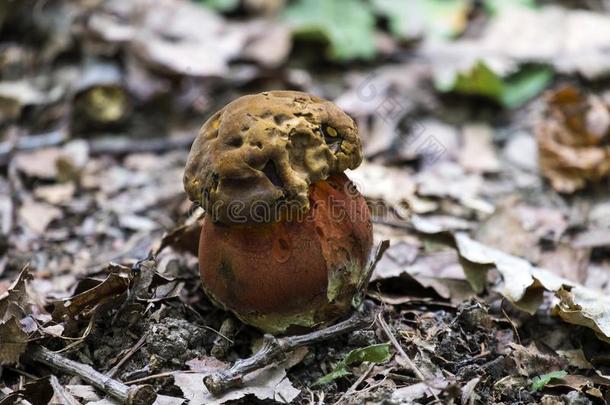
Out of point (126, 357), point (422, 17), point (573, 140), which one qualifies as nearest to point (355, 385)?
point (126, 357)

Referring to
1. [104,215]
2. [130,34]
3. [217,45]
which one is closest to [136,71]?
[130,34]

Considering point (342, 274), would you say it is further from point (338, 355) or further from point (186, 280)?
point (186, 280)

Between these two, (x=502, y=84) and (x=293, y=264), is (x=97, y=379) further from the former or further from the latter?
(x=502, y=84)

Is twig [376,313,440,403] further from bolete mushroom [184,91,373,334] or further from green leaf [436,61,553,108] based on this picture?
green leaf [436,61,553,108]

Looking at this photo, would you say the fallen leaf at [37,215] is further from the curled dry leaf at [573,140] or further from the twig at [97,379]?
the curled dry leaf at [573,140]

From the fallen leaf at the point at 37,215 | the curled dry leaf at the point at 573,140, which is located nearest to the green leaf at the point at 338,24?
the curled dry leaf at the point at 573,140
